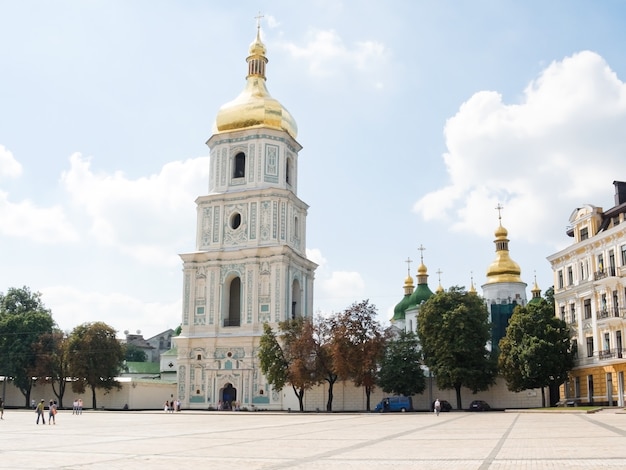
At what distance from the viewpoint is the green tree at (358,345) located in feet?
161

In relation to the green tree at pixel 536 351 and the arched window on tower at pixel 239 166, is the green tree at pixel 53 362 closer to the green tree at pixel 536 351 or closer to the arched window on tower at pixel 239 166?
the arched window on tower at pixel 239 166

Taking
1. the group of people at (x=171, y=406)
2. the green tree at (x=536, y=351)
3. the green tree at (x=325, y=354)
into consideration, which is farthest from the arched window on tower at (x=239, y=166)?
the green tree at (x=536, y=351)

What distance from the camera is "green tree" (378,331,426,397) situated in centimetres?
5200

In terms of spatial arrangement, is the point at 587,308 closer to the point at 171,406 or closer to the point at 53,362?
the point at 171,406

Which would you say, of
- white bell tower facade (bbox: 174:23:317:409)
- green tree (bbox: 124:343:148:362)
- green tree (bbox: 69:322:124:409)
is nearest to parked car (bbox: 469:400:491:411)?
white bell tower facade (bbox: 174:23:317:409)

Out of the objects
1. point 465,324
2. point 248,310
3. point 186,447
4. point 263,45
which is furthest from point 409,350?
point 186,447

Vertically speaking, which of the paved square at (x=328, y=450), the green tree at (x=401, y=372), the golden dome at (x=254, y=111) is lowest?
the paved square at (x=328, y=450)

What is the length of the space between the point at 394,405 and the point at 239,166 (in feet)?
81.6

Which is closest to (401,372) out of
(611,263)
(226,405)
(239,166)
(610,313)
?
(226,405)

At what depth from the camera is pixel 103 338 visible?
61.8m

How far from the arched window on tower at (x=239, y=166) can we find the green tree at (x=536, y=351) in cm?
2608

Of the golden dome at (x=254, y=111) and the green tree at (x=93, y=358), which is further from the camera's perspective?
the golden dome at (x=254, y=111)

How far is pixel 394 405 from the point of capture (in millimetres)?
50750

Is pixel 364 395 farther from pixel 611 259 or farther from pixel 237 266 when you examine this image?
pixel 611 259
